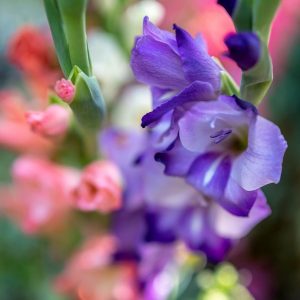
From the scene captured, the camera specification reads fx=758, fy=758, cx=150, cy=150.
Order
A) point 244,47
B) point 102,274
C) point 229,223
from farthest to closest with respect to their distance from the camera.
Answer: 1. point 102,274
2. point 229,223
3. point 244,47

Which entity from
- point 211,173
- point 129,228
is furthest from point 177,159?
point 129,228

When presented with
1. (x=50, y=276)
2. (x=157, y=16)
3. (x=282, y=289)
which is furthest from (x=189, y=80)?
(x=282, y=289)

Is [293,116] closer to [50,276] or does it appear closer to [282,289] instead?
[282,289]

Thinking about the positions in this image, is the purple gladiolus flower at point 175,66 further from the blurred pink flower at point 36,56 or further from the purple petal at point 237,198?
the blurred pink flower at point 36,56

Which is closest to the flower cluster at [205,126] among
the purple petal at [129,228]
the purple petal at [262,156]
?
the purple petal at [262,156]

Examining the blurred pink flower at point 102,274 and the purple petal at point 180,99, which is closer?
the purple petal at point 180,99

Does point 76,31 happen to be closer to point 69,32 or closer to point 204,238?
point 69,32
